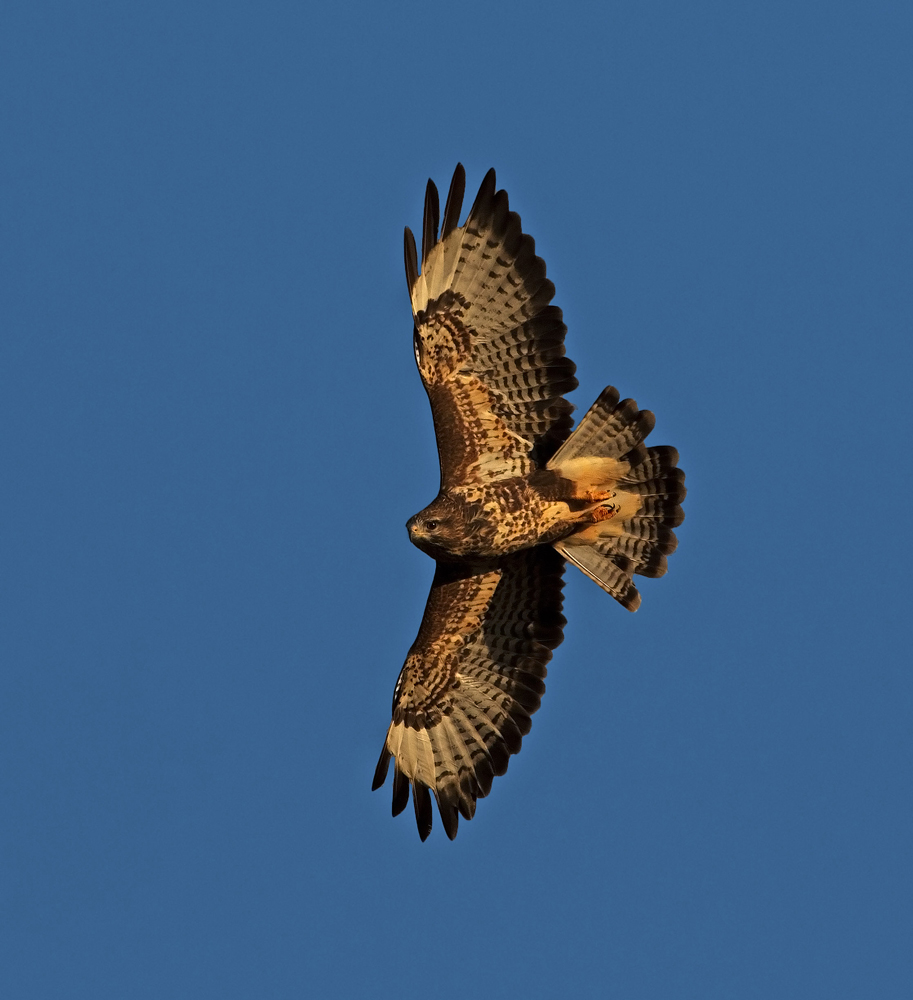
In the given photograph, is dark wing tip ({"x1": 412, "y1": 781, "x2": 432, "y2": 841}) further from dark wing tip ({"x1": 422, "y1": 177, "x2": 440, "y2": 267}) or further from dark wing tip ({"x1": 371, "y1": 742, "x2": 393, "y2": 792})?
dark wing tip ({"x1": 422, "y1": 177, "x2": 440, "y2": 267})

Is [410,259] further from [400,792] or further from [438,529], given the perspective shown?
[400,792]

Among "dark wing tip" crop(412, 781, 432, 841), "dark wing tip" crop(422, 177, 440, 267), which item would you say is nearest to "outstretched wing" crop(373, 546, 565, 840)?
"dark wing tip" crop(412, 781, 432, 841)

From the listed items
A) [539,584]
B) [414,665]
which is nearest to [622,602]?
[539,584]

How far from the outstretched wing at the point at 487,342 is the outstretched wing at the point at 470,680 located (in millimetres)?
920

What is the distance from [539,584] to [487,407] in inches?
55.3

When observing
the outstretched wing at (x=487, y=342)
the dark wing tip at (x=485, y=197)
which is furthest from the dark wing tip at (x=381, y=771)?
the dark wing tip at (x=485, y=197)

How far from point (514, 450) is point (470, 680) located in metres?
1.82

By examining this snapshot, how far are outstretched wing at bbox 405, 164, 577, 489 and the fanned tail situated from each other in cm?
23

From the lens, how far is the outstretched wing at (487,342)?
43.6ft

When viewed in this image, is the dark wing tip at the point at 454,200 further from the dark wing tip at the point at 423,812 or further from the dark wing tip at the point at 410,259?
the dark wing tip at the point at 423,812

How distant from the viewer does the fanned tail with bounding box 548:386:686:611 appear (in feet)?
43.6

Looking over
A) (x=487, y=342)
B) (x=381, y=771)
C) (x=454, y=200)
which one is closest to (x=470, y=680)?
(x=381, y=771)

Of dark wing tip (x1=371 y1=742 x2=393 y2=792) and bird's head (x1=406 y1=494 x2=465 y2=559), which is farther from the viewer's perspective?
dark wing tip (x1=371 y1=742 x2=393 y2=792)

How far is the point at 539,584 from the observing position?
45.6 feet
